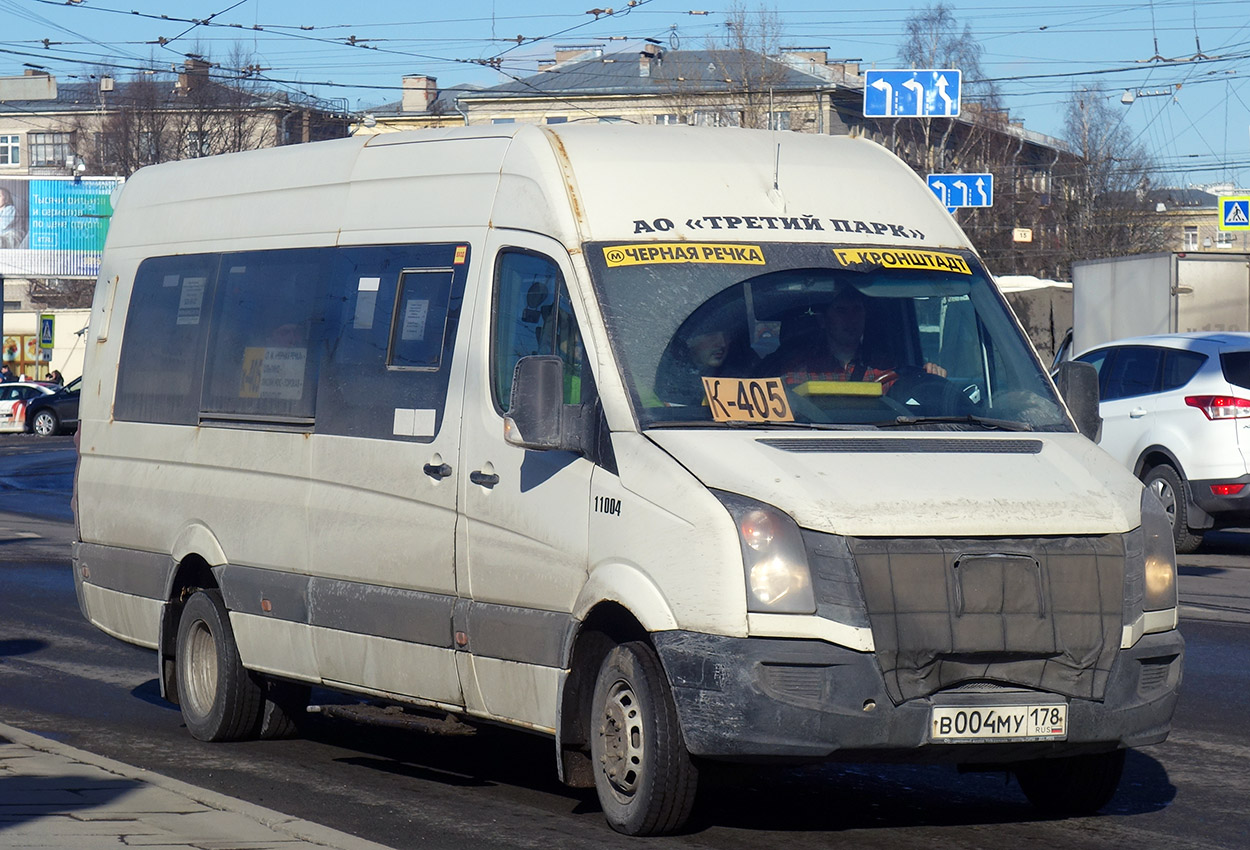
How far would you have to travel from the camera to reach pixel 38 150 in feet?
358

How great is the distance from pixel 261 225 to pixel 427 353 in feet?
5.45

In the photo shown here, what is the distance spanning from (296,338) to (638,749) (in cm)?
286

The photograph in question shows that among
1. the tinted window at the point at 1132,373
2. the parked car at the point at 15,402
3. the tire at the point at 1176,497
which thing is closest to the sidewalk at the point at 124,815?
the tire at the point at 1176,497

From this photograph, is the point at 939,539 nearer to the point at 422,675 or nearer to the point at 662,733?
the point at 662,733

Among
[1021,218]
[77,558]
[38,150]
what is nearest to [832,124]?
[1021,218]

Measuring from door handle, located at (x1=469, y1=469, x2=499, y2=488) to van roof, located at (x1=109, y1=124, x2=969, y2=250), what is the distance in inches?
35.5

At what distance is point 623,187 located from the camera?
7008 millimetres

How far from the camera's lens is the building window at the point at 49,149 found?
101875mm

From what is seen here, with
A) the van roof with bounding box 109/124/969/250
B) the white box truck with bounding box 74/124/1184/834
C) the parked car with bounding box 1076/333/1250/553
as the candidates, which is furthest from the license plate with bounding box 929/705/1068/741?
the parked car with bounding box 1076/333/1250/553

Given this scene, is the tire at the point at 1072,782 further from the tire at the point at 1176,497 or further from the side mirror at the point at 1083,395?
the tire at the point at 1176,497

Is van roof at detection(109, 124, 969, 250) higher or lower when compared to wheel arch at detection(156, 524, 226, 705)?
higher

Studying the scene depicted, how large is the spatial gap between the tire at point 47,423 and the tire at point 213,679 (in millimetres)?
41600

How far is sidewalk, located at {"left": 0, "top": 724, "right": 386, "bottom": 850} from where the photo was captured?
5918 millimetres

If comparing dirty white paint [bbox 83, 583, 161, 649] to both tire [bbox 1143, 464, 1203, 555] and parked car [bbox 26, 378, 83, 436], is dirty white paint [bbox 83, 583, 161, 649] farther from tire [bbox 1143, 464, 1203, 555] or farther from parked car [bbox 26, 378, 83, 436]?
parked car [bbox 26, 378, 83, 436]
